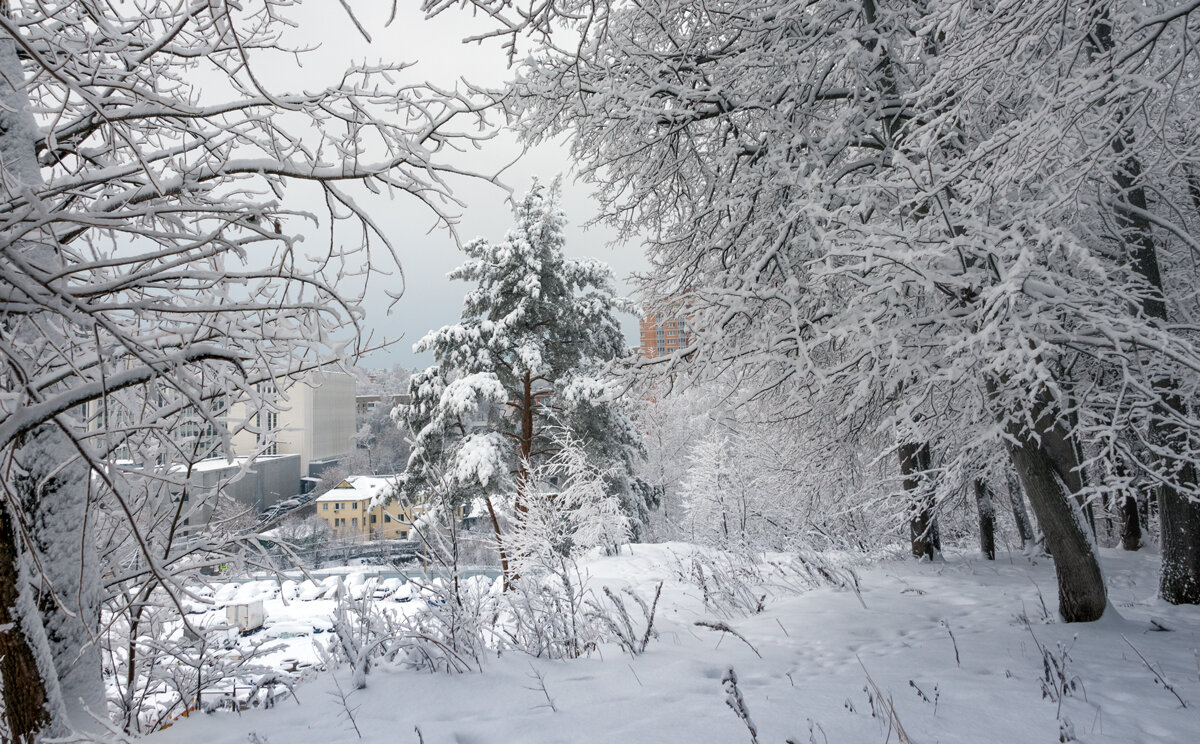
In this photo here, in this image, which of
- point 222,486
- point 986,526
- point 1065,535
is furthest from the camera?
point 986,526

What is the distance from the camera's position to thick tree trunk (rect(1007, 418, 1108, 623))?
4.38 meters

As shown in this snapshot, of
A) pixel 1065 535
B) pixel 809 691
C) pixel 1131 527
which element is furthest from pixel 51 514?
pixel 1131 527

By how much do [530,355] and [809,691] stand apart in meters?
11.0

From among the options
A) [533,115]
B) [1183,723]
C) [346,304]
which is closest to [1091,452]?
[1183,723]

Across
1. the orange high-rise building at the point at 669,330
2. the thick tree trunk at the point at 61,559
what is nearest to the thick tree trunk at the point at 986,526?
the orange high-rise building at the point at 669,330

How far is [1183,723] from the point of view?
8.59ft

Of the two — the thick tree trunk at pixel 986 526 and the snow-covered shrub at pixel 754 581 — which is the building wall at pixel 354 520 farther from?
the thick tree trunk at pixel 986 526

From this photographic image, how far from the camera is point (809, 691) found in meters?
3.10

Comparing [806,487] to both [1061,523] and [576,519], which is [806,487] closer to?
[1061,523]

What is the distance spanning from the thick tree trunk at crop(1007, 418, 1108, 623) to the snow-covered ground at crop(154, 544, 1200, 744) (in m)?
0.17

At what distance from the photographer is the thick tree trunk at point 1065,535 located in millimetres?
4383

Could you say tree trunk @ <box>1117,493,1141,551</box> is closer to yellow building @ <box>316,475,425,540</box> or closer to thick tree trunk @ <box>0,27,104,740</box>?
thick tree trunk @ <box>0,27,104,740</box>

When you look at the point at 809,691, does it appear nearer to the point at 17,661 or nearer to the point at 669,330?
the point at 17,661

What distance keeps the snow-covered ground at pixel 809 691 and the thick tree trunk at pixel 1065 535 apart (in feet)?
0.54
